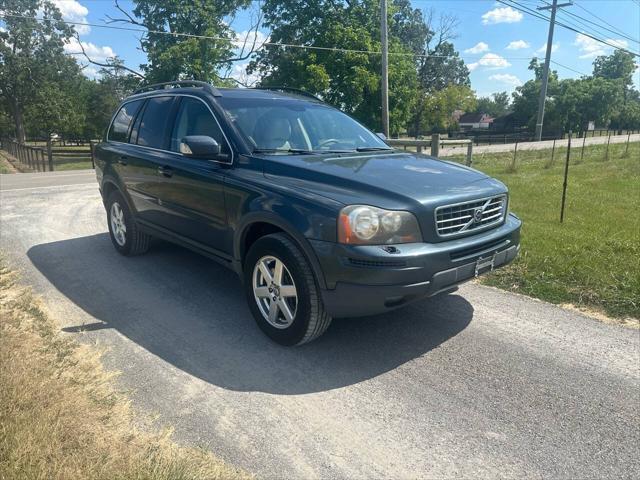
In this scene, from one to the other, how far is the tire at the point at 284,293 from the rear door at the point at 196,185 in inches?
20.6

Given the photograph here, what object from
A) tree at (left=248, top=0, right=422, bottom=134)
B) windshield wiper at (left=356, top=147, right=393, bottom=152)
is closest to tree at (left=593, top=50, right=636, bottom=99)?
tree at (left=248, top=0, right=422, bottom=134)

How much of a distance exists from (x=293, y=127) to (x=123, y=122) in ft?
8.85

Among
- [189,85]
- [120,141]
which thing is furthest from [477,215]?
[120,141]

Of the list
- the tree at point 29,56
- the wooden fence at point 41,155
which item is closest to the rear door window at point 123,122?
the wooden fence at point 41,155

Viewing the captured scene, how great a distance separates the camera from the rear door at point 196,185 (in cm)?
416

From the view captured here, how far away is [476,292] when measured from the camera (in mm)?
4898

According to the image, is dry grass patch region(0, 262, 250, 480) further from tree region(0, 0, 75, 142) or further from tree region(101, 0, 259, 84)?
tree region(0, 0, 75, 142)

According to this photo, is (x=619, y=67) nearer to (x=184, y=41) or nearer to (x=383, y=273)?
(x=184, y=41)

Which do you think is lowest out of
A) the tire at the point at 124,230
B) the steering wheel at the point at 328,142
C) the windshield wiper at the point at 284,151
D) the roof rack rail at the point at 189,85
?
the tire at the point at 124,230

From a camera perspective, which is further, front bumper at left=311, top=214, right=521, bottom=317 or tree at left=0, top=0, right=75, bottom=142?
tree at left=0, top=0, right=75, bottom=142

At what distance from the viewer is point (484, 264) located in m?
3.57

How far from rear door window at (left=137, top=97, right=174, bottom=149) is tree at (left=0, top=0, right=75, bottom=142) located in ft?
152

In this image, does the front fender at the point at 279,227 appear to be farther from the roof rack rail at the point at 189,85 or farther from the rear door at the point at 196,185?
the roof rack rail at the point at 189,85

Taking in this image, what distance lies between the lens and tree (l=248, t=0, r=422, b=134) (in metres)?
29.6
